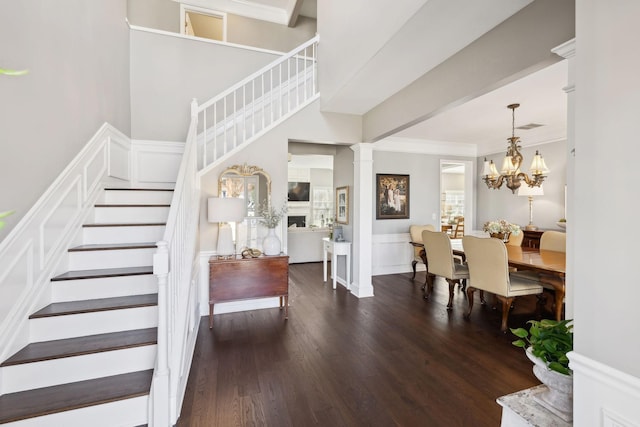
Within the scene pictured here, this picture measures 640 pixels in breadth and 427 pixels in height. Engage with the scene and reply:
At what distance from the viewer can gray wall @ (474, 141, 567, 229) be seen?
17.0ft

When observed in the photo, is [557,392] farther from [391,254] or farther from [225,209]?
[391,254]

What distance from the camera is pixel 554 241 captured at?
4160mm

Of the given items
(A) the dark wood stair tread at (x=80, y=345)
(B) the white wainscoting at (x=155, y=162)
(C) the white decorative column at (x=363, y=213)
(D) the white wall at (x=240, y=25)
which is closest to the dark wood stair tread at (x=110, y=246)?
(A) the dark wood stair tread at (x=80, y=345)

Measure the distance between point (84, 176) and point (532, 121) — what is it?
19.4ft

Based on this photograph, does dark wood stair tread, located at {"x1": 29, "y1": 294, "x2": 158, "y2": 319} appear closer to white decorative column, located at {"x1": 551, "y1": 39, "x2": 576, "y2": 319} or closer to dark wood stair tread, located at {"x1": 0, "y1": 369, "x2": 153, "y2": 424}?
dark wood stair tread, located at {"x1": 0, "y1": 369, "x2": 153, "y2": 424}

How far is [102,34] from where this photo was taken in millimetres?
3062

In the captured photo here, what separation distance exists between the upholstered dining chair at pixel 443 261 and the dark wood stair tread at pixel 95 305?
3.39 meters

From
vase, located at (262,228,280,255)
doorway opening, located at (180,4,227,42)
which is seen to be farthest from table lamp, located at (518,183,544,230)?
doorway opening, located at (180,4,227,42)

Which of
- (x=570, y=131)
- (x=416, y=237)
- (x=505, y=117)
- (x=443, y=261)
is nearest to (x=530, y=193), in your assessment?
(x=505, y=117)

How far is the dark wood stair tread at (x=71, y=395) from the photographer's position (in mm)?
1427

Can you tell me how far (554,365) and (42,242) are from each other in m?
2.92

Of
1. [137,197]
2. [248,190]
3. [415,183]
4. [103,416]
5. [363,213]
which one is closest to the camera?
[103,416]

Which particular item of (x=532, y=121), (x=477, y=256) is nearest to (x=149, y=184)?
(x=477, y=256)

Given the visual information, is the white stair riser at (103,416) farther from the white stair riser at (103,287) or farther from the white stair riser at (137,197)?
the white stair riser at (137,197)
